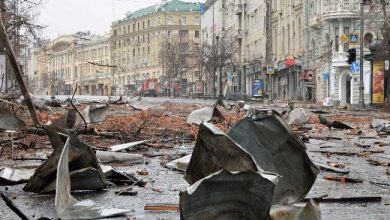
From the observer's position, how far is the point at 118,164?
836 centimetres

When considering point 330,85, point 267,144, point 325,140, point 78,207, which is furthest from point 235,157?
point 330,85

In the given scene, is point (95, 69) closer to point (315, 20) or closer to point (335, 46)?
point (315, 20)

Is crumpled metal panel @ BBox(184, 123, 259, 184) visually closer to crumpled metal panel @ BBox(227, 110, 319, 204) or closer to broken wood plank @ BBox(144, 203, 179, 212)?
crumpled metal panel @ BBox(227, 110, 319, 204)

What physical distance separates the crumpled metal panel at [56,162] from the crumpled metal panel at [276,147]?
1612 millimetres

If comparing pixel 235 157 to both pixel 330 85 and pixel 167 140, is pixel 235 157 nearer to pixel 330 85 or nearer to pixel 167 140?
pixel 167 140

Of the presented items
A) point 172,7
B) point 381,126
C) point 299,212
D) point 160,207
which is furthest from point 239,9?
point 299,212

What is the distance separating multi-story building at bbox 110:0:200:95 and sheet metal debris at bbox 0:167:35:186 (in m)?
121

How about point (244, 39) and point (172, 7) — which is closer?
point (244, 39)

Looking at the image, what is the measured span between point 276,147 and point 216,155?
2.25 ft

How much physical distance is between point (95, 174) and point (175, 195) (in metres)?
0.76

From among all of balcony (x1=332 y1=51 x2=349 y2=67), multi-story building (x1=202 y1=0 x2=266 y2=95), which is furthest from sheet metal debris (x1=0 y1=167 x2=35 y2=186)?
multi-story building (x1=202 y1=0 x2=266 y2=95)

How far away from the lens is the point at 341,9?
56.8 meters

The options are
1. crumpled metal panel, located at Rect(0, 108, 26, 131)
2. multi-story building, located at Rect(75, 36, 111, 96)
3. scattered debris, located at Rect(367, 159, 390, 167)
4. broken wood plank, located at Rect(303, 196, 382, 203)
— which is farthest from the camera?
multi-story building, located at Rect(75, 36, 111, 96)

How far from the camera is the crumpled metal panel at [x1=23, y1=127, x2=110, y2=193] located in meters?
5.77
